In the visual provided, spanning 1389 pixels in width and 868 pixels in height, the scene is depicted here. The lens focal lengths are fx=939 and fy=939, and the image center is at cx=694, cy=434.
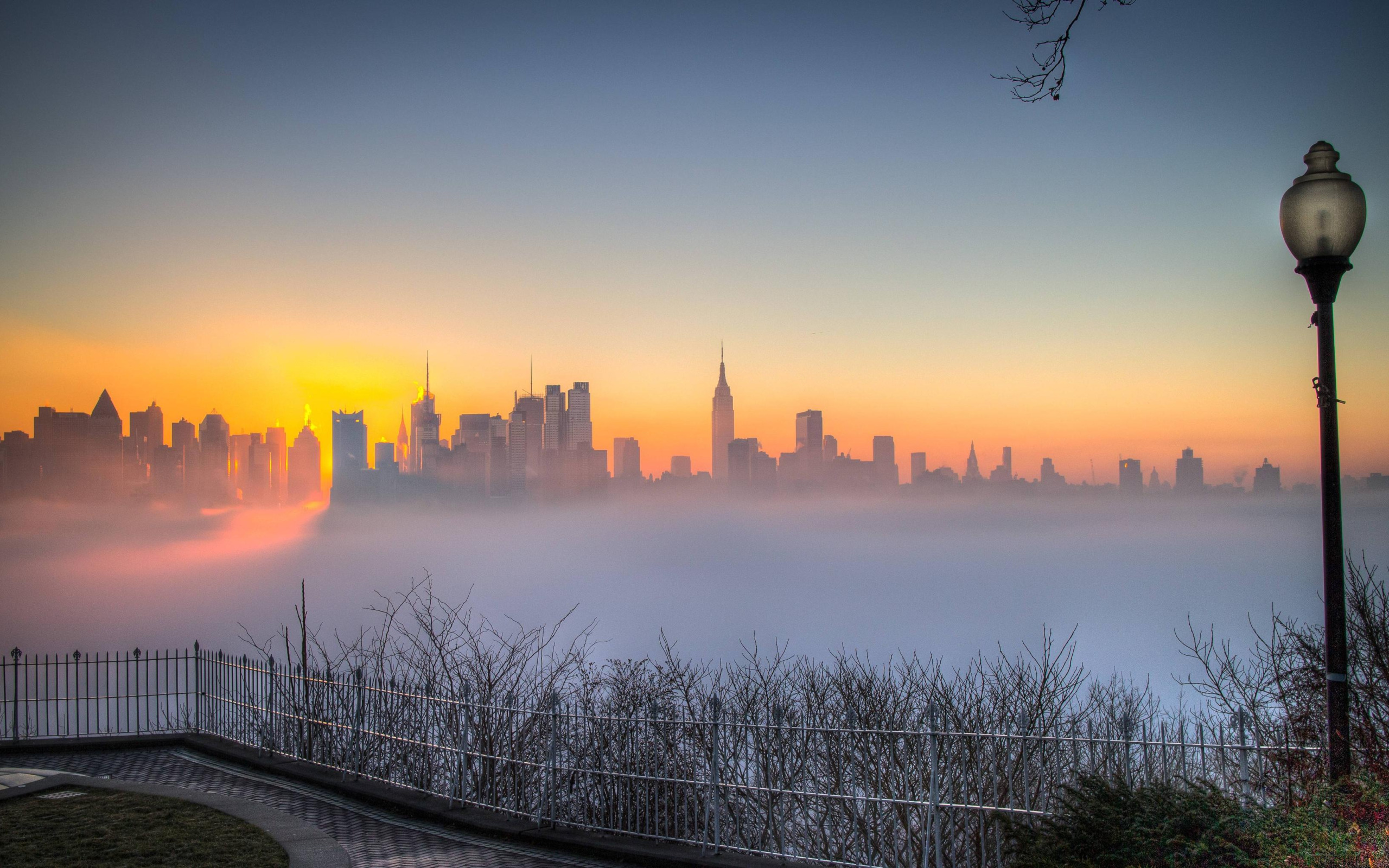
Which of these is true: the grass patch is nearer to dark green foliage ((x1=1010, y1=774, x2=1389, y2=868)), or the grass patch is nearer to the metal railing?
the metal railing

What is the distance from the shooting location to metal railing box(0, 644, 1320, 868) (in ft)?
25.6

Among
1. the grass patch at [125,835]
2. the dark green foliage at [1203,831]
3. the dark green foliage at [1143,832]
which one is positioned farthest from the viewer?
the grass patch at [125,835]

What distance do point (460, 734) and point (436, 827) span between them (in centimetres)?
142

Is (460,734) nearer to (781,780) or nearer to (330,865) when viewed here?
(330,865)

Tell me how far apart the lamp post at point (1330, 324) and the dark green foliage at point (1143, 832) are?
2.52 feet

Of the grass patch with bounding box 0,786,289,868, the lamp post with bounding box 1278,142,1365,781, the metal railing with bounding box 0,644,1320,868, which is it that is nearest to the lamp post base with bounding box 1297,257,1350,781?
the lamp post with bounding box 1278,142,1365,781

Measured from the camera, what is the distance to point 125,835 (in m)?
9.34

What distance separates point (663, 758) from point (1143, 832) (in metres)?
7.79

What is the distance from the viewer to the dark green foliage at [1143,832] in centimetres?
593

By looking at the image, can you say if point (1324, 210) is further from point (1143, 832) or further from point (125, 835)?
point (125, 835)

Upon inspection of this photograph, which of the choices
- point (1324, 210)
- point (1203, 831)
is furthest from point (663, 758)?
point (1324, 210)

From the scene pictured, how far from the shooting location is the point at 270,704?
14414 millimetres

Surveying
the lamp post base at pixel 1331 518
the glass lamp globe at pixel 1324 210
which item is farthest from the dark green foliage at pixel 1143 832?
the glass lamp globe at pixel 1324 210

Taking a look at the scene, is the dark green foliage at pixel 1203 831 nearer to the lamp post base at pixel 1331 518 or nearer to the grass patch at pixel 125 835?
the lamp post base at pixel 1331 518
